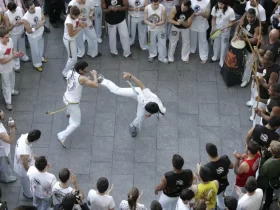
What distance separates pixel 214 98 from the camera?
534 inches

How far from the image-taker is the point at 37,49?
1374 cm

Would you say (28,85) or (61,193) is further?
(28,85)

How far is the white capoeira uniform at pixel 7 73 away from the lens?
12.3 m

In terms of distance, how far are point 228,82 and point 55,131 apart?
405 centimetres

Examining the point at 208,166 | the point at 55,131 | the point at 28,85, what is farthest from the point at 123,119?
the point at 208,166

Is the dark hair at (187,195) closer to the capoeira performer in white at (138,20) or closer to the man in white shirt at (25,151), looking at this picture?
the man in white shirt at (25,151)

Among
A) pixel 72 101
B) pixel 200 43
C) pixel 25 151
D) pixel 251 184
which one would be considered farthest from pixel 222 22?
pixel 25 151

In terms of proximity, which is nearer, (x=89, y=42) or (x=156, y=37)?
(x=156, y=37)

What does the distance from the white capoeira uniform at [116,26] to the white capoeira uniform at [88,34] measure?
1.21 ft

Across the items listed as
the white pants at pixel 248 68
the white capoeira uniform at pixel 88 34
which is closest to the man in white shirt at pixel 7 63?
the white capoeira uniform at pixel 88 34

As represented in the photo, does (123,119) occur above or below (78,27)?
below

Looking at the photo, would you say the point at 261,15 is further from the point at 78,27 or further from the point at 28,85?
the point at 28,85

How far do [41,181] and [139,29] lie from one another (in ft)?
18.0

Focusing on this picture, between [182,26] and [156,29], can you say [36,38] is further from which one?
[182,26]
